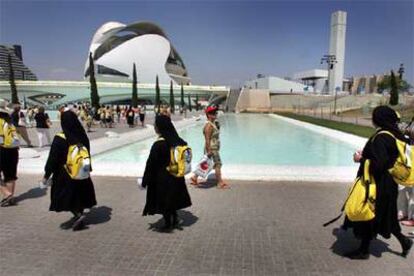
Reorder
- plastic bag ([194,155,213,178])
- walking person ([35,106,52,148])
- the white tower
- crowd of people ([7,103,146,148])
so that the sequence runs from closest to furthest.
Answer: plastic bag ([194,155,213,178]) < crowd of people ([7,103,146,148]) < walking person ([35,106,52,148]) < the white tower

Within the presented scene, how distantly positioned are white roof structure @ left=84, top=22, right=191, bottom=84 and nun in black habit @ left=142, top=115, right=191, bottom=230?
3193 inches

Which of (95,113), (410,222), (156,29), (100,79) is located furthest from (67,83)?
(410,222)

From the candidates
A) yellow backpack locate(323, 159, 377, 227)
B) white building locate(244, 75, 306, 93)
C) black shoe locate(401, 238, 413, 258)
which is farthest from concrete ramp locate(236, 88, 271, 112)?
yellow backpack locate(323, 159, 377, 227)

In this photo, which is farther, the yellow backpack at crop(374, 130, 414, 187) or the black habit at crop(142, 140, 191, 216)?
the black habit at crop(142, 140, 191, 216)

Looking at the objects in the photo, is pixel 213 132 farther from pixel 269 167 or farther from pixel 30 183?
pixel 30 183

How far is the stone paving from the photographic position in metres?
3.23

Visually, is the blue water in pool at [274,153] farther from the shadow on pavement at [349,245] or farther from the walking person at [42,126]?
the shadow on pavement at [349,245]

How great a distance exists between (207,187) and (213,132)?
1098mm

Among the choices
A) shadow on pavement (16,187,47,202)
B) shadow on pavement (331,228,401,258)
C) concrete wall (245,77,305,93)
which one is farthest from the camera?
concrete wall (245,77,305,93)

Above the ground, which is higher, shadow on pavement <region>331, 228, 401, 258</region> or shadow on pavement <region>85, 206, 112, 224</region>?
shadow on pavement <region>85, 206, 112, 224</region>

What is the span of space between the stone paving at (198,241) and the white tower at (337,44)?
237 ft

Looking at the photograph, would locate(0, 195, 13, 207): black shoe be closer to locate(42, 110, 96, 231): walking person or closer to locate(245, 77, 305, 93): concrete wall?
locate(42, 110, 96, 231): walking person

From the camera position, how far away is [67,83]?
71000 millimetres

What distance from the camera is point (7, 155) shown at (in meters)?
5.09
